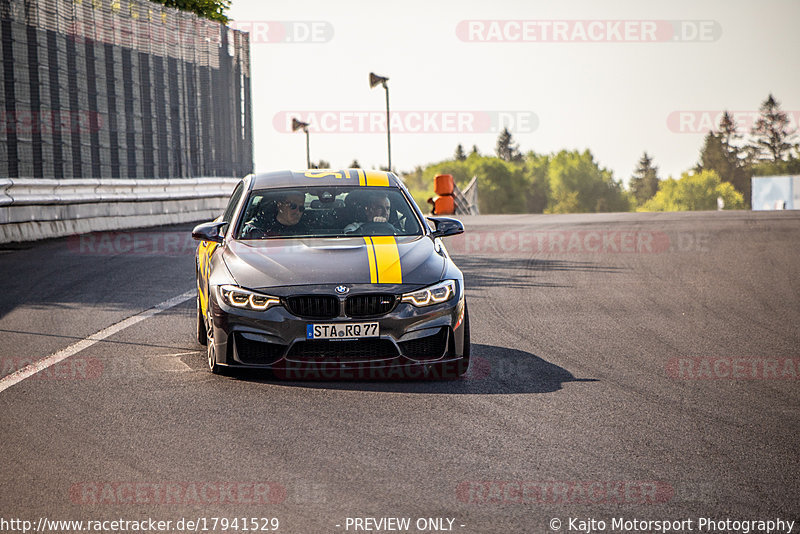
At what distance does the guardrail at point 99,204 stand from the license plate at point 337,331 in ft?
41.6

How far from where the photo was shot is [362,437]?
580cm

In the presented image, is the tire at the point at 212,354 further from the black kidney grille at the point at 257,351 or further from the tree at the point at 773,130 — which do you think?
the tree at the point at 773,130

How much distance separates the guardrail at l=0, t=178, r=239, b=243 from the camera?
18.6 metres

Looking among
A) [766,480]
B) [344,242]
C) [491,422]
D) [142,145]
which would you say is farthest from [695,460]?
[142,145]

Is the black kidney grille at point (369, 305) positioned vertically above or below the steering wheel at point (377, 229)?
below

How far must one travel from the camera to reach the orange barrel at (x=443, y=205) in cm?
3409

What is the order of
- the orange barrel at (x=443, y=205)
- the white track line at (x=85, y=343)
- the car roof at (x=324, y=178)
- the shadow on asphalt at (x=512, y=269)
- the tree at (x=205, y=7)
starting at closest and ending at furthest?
the white track line at (x=85, y=343)
the car roof at (x=324, y=178)
the shadow on asphalt at (x=512, y=269)
the orange barrel at (x=443, y=205)
the tree at (x=205, y=7)

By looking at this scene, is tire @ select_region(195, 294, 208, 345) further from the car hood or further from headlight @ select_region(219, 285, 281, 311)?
headlight @ select_region(219, 285, 281, 311)

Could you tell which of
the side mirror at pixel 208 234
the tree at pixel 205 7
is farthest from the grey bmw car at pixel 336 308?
the tree at pixel 205 7

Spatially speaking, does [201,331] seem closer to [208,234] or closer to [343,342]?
[208,234]

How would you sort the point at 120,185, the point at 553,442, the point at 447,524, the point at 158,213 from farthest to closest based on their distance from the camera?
the point at 158,213 → the point at 120,185 → the point at 553,442 → the point at 447,524

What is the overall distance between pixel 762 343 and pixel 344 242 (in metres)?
3.72

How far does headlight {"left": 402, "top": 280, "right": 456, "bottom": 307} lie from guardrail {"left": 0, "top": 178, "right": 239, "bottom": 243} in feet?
42.1

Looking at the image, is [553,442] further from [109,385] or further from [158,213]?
[158,213]
